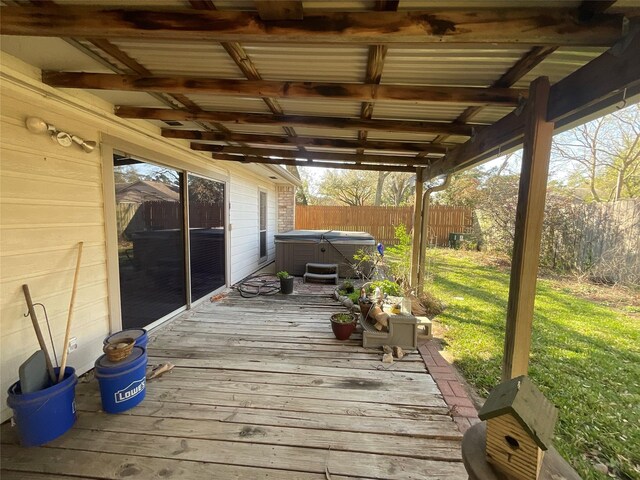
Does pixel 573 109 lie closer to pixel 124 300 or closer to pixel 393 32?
pixel 393 32

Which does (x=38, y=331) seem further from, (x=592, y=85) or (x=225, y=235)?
(x=592, y=85)

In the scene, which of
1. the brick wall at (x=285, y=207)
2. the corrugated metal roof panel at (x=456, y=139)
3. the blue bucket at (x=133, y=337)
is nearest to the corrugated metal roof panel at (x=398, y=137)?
the corrugated metal roof panel at (x=456, y=139)

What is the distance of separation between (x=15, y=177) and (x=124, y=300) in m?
1.45

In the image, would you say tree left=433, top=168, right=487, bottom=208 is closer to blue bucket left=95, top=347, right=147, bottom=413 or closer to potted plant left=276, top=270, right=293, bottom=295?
potted plant left=276, top=270, right=293, bottom=295

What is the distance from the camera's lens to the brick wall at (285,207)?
928 cm

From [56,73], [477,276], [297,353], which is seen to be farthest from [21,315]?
[477,276]

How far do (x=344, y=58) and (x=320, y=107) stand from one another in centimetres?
82

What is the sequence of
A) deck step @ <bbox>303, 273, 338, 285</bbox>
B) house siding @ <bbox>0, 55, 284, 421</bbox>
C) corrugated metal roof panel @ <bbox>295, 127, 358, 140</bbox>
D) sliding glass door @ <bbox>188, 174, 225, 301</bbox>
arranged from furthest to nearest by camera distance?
1. deck step @ <bbox>303, 273, 338, 285</bbox>
2. sliding glass door @ <bbox>188, 174, 225, 301</bbox>
3. corrugated metal roof panel @ <bbox>295, 127, 358, 140</bbox>
4. house siding @ <bbox>0, 55, 284, 421</bbox>

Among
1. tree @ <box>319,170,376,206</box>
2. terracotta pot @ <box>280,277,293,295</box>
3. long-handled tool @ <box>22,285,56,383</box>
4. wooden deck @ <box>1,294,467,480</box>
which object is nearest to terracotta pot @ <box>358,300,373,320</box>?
wooden deck @ <box>1,294,467,480</box>

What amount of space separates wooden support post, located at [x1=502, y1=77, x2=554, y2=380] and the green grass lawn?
2.40 ft

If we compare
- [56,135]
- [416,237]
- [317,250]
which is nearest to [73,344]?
[56,135]

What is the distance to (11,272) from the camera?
1.82 m

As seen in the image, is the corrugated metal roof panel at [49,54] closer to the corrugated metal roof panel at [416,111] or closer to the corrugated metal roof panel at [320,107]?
the corrugated metal roof panel at [320,107]

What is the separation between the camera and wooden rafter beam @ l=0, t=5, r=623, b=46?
118cm
